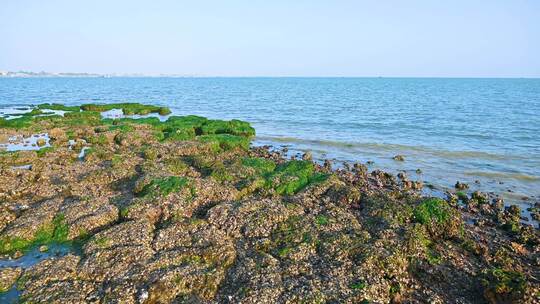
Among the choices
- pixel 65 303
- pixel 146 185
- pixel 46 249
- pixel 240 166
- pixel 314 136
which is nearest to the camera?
pixel 65 303

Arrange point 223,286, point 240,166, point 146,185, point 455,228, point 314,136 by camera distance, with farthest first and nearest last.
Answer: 1. point 314,136
2. point 240,166
3. point 146,185
4. point 455,228
5. point 223,286

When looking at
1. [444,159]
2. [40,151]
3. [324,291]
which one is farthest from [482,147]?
[40,151]

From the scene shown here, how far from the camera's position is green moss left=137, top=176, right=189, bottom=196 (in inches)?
687

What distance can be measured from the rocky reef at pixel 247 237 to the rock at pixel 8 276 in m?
0.04

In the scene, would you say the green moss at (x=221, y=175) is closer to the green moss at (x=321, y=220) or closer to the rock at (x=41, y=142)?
the green moss at (x=321, y=220)

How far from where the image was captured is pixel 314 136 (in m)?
40.5

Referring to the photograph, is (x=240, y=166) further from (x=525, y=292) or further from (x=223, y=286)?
(x=525, y=292)

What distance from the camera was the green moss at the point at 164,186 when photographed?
17.5 meters

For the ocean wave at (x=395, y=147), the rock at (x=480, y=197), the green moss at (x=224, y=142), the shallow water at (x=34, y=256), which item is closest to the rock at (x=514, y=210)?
the rock at (x=480, y=197)

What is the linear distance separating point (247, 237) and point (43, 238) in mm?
8058

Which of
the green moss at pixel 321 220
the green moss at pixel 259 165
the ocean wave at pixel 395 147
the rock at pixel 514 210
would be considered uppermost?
the green moss at pixel 259 165

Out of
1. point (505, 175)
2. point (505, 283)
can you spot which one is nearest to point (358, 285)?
point (505, 283)

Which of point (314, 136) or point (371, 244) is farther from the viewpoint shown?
point (314, 136)

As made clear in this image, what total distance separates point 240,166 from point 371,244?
10.5 meters
